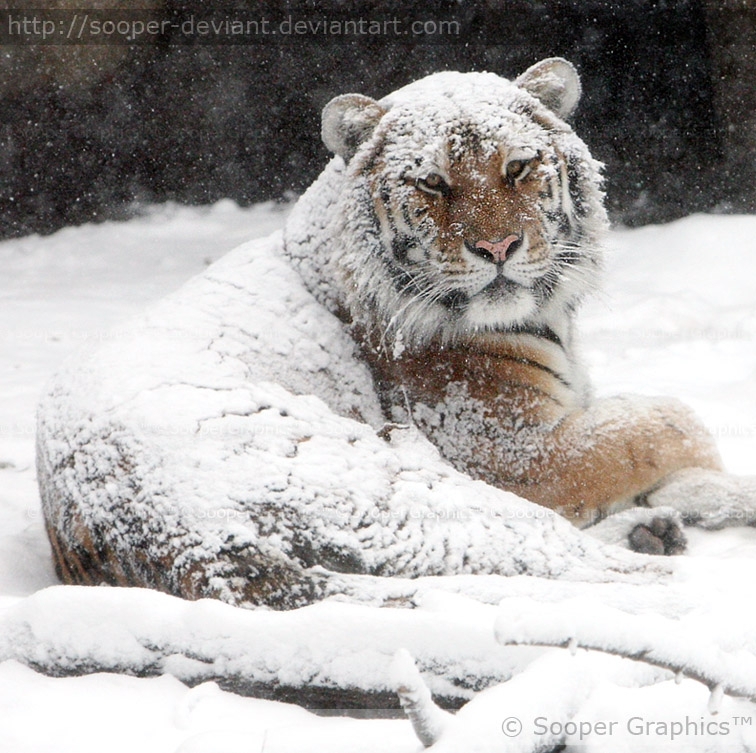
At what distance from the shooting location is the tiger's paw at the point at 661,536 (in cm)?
209

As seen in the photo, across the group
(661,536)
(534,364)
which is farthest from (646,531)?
(534,364)

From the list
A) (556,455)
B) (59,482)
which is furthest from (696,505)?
(59,482)

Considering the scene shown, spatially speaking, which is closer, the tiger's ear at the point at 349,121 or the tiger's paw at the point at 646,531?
the tiger's paw at the point at 646,531

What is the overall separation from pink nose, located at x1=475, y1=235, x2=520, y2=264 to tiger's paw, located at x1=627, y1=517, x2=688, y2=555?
65 cm

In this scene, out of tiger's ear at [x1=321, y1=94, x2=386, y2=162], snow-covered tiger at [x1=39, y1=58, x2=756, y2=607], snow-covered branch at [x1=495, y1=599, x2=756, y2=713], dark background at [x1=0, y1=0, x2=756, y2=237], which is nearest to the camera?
snow-covered branch at [x1=495, y1=599, x2=756, y2=713]

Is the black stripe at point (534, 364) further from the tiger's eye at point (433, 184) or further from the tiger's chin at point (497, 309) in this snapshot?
the tiger's eye at point (433, 184)

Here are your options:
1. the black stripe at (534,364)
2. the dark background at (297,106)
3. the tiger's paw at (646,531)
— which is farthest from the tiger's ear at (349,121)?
the dark background at (297,106)

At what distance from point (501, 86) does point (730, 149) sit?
3.42m

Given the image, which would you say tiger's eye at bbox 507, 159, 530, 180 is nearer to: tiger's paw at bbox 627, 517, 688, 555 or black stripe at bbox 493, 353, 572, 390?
black stripe at bbox 493, 353, 572, 390

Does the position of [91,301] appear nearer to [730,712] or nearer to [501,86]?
[501,86]

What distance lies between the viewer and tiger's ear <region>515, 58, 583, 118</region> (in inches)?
93.0

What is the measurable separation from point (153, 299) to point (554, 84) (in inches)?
119

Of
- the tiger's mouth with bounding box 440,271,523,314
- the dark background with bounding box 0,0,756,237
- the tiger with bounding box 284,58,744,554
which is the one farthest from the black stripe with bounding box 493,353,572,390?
the dark background with bounding box 0,0,756,237

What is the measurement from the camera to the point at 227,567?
148cm
